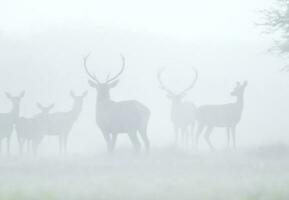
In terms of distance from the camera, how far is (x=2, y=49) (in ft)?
177

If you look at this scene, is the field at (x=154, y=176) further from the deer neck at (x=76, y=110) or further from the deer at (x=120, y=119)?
the deer neck at (x=76, y=110)

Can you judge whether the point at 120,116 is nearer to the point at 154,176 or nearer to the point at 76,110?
the point at 76,110

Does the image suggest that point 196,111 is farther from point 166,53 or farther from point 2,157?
point 166,53

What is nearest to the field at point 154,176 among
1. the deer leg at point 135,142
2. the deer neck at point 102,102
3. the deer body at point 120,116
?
the deer leg at point 135,142

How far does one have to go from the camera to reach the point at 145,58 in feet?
176

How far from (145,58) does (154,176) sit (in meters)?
36.6

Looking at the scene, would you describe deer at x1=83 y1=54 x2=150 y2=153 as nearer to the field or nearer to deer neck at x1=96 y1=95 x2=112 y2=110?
deer neck at x1=96 y1=95 x2=112 y2=110

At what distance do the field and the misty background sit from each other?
281 inches

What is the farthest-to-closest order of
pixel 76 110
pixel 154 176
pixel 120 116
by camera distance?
pixel 76 110 → pixel 120 116 → pixel 154 176

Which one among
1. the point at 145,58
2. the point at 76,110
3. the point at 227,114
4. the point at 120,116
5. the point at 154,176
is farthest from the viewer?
the point at 145,58

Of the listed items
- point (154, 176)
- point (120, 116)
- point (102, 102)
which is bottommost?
point (154, 176)

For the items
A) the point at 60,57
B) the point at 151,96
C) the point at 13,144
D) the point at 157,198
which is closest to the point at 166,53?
the point at 60,57

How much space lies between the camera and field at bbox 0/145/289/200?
14.0 metres

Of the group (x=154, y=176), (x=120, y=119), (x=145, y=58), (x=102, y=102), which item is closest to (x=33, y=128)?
(x=102, y=102)
